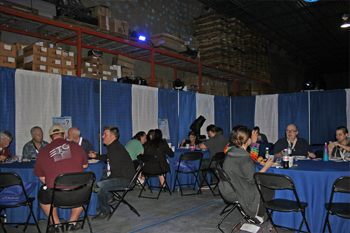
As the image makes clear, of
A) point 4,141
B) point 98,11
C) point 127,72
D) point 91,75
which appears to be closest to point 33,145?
point 4,141

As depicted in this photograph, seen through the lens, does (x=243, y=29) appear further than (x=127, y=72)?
Yes

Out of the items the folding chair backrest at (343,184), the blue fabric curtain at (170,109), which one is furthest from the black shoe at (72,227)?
the blue fabric curtain at (170,109)

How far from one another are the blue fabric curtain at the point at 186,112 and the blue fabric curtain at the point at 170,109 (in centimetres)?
18

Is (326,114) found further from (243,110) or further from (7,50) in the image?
(7,50)

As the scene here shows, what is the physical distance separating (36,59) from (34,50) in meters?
0.17

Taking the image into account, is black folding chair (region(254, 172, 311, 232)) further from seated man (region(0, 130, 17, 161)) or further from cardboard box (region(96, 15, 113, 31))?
cardboard box (region(96, 15, 113, 31))

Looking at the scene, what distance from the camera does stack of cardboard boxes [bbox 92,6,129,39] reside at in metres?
6.08

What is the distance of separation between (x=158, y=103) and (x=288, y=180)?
15.8 ft

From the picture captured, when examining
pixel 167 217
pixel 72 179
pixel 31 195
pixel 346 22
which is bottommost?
pixel 167 217

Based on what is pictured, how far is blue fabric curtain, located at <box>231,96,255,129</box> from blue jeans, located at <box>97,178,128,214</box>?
6397mm

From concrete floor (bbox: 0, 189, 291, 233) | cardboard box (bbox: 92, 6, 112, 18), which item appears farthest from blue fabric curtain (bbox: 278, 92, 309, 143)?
cardboard box (bbox: 92, 6, 112, 18)

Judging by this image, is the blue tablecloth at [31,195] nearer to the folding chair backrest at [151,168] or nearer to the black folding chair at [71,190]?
the black folding chair at [71,190]

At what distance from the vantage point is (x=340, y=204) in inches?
111

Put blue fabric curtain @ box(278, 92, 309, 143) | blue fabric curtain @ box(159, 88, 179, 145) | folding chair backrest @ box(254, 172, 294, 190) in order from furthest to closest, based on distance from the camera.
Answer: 1. blue fabric curtain @ box(278, 92, 309, 143)
2. blue fabric curtain @ box(159, 88, 179, 145)
3. folding chair backrest @ box(254, 172, 294, 190)
